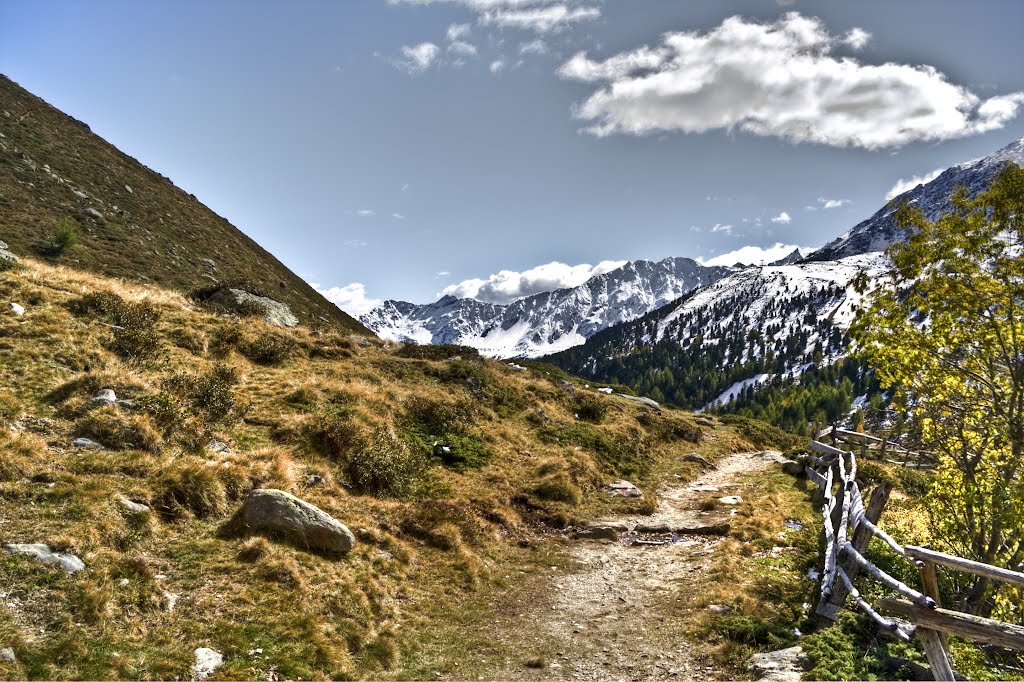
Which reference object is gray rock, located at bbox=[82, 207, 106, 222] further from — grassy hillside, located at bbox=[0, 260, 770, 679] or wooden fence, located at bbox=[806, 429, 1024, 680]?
wooden fence, located at bbox=[806, 429, 1024, 680]

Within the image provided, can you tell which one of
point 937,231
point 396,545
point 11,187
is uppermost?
point 11,187

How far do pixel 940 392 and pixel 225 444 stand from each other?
18015 millimetres

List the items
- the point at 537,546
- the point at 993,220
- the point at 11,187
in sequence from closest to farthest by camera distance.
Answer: the point at 993,220, the point at 537,546, the point at 11,187

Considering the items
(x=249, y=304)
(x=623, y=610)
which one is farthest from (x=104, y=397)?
(x=249, y=304)

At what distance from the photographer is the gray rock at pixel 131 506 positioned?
10.1 m

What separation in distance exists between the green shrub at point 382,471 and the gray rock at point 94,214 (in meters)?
35.8

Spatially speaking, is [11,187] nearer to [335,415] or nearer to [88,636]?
[335,415]

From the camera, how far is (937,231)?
11.0 metres

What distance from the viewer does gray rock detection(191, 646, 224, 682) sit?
285 inches

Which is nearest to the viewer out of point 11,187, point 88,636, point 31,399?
point 88,636

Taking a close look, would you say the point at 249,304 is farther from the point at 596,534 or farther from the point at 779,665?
the point at 779,665

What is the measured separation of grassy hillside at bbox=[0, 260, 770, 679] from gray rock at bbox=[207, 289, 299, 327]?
14.5ft

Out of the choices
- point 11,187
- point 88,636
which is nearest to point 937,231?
point 88,636

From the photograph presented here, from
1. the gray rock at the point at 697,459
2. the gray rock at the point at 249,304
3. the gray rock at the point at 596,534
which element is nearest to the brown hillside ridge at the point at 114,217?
the gray rock at the point at 249,304
